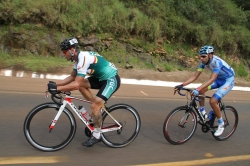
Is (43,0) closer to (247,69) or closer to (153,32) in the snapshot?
(153,32)

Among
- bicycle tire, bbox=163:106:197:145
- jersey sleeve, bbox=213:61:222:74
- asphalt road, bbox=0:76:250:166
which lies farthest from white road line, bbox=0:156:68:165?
jersey sleeve, bbox=213:61:222:74

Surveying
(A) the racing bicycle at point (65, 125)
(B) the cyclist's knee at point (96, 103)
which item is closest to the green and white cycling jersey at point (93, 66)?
(B) the cyclist's knee at point (96, 103)

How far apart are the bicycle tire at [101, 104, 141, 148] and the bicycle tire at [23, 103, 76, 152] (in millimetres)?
646

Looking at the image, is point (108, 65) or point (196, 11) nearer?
point (108, 65)

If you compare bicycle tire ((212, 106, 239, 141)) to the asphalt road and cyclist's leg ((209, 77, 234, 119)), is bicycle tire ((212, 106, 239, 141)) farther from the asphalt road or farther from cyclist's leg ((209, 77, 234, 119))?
cyclist's leg ((209, 77, 234, 119))

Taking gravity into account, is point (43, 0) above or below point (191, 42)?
above

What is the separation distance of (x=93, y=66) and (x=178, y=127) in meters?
2.23

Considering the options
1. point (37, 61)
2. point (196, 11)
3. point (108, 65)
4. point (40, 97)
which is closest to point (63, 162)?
point (108, 65)

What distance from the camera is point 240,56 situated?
2023cm

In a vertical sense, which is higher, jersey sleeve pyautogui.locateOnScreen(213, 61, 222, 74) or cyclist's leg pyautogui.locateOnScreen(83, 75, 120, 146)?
jersey sleeve pyautogui.locateOnScreen(213, 61, 222, 74)

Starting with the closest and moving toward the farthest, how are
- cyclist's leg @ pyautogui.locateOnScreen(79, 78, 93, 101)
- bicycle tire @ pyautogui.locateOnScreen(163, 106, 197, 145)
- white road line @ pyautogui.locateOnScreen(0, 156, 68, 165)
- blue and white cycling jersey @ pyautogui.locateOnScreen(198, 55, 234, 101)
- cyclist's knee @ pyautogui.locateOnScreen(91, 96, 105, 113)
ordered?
white road line @ pyautogui.locateOnScreen(0, 156, 68, 165)
cyclist's knee @ pyautogui.locateOnScreen(91, 96, 105, 113)
cyclist's leg @ pyautogui.locateOnScreen(79, 78, 93, 101)
bicycle tire @ pyautogui.locateOnScreen(163, 106, 197, 145)
blue and white cycling jersey @ pyautogui.locateOnScreen(198, 55, 234, 101)

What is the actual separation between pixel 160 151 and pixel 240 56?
1729 cm

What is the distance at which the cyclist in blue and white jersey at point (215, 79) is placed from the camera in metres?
5.41

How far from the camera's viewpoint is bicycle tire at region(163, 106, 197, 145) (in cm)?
537
